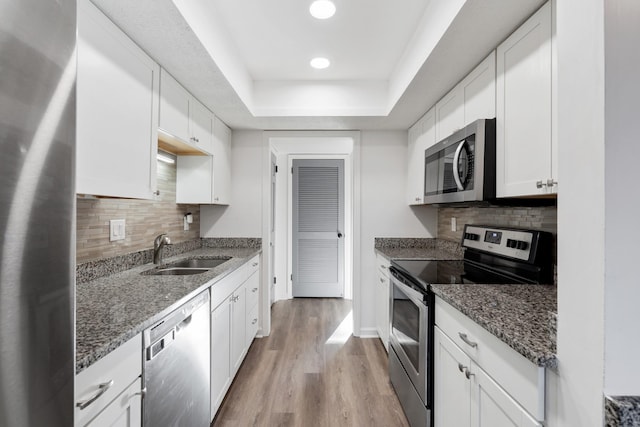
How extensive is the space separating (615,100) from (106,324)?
4.78 feet

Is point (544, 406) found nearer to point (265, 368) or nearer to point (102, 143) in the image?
point (102, 143)

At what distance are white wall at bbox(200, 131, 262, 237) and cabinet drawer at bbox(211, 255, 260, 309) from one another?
41cm

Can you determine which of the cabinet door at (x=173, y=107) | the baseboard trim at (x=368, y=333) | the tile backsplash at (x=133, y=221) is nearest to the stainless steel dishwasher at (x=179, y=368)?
the tile backsplash at (x=133, y=221)

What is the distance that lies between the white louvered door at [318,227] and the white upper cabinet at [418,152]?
4.56 feet

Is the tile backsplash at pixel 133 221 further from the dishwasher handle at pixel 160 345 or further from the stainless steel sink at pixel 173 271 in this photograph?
the dishwasher handle at pixel 160 345

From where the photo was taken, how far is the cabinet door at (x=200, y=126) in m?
2.01

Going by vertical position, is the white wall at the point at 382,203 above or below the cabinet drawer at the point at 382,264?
above

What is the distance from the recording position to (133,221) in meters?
1.86

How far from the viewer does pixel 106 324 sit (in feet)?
2.99

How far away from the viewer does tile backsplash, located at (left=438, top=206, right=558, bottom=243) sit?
148 cm

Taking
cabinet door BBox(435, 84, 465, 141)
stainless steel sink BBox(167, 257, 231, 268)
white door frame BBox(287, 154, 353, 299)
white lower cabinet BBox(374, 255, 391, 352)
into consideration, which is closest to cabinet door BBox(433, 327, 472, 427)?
white lower cabinet BBox(374, 255, 391, 352)

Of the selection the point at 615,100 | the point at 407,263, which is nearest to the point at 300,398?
the point at 407,263

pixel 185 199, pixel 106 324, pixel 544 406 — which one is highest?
pixel 185 199

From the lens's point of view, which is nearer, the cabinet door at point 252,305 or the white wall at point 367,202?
the cabinet door at point 252,305
